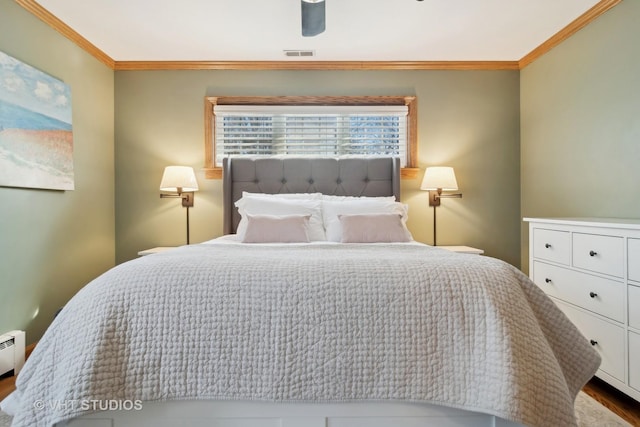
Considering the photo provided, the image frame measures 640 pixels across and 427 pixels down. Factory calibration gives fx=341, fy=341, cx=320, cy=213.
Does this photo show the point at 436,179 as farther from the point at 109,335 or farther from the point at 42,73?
the point at 42,73

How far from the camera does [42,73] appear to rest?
2.47m

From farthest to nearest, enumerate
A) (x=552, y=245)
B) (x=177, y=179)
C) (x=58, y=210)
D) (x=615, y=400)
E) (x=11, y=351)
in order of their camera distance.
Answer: (x=177, y=179), (x=58, y=210), (x=552, y=245), (x=11, y=351), (x=615, y=400)

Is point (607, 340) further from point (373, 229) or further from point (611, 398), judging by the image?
point (373, 229)

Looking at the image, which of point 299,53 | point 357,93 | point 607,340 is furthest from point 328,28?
point 607,340

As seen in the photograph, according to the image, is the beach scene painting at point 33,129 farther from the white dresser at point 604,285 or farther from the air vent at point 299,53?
the white dresser at point 604,285

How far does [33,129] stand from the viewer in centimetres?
238

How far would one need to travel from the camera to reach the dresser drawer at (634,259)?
1.68 meters

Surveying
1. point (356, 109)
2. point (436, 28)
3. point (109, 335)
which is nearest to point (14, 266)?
point (109, 335)

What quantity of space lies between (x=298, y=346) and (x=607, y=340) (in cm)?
181

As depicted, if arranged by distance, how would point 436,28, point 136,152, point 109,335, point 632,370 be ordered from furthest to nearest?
point 136,152
point 436,28
point 632,370
point 109,335

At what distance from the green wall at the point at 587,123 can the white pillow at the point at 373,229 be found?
1479mm

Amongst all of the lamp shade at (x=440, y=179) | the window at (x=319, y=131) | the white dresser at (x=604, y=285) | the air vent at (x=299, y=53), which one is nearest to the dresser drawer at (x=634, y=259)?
the white dresser at (x=604, y=285)

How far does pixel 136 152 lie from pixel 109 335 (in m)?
2.72

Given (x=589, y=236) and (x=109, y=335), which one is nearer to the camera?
(x=109, y=335)
